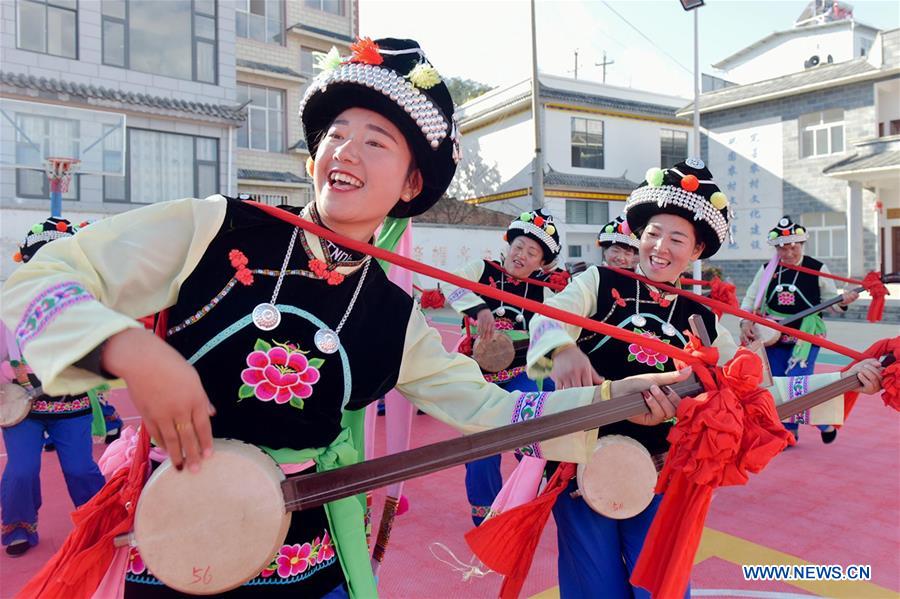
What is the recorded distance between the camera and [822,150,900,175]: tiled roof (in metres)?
17.5

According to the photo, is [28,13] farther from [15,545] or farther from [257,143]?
[15,545]

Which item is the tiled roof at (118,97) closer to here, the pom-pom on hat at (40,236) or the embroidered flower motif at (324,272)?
the pom-pom on hat at (40,236)

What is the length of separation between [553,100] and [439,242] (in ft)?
24.5

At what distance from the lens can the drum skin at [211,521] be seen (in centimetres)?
131

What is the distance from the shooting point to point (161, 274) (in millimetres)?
1442

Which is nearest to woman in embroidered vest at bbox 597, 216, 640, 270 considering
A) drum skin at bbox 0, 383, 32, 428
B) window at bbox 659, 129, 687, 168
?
drum skin at bbox 0, 383, 32, 428

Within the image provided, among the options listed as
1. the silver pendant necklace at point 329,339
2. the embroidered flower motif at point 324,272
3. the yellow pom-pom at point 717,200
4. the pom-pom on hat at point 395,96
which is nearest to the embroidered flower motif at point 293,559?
the silver pendant necklace at point 329,339

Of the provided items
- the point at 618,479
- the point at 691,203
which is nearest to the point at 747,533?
the point at 618,479

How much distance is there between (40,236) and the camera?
4730 millimetres

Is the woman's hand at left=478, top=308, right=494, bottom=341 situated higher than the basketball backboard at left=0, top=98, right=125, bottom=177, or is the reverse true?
the basketball backboard at left=0, top=98, right=125, bottom=177

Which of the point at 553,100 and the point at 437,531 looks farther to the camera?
the point at 553,100

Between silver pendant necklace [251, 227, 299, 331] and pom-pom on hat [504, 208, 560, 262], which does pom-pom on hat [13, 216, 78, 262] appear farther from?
silver pendant necklace [251, 227, 299, 331]

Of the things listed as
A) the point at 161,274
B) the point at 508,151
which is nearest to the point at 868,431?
the point at 161,274

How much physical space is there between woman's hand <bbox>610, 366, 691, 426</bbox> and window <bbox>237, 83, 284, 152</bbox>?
64.0 feet
